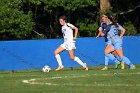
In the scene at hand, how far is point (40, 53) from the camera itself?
2205 cm

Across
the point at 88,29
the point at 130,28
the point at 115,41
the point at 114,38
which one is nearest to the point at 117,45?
the point at 115,41

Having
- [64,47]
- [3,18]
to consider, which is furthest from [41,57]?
[3,18]

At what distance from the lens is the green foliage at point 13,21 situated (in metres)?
30.2

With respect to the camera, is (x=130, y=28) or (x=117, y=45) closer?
(x=117, y=45)

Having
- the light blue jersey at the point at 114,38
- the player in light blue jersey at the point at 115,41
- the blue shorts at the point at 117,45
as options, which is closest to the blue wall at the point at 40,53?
the player in light blue jersey at the point at 115,41

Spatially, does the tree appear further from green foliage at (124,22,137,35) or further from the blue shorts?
the blue shorts

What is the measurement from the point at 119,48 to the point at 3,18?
1331 centimetres

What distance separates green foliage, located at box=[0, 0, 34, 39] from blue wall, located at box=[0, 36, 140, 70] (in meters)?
8.32

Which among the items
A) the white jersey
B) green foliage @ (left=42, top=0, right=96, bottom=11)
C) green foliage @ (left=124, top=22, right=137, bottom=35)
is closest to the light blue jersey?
the white jersey

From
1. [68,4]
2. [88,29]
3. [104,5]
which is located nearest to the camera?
[68,4]

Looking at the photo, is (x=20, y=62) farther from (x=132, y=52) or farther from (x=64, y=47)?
(x=132, y=52)

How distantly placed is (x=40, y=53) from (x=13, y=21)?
344 inches

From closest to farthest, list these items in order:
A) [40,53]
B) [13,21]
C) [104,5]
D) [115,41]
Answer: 1. [115,41]
2. [40,53]
3. [13,21]
4. [104,5]

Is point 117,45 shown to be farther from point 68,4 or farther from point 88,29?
point 88,29
